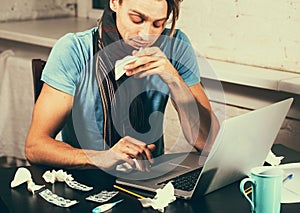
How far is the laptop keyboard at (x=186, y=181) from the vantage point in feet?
5.69

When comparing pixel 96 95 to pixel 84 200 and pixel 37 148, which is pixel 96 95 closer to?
pixel 37 148

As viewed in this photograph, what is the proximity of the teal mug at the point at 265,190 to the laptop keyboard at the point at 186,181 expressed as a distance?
0.76 ft

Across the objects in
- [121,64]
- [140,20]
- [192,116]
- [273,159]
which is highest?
[140,20]

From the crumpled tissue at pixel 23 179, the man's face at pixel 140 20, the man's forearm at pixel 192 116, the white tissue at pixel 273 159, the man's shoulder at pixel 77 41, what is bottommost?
the white tissue at pixel 273 159

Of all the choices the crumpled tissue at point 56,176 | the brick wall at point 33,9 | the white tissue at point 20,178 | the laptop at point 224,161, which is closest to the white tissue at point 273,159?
the laptop at point 224,161

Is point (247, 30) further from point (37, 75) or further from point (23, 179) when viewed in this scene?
point (23, 179)

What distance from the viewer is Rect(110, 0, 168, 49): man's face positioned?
6.30 feet

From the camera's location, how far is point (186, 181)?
177cm

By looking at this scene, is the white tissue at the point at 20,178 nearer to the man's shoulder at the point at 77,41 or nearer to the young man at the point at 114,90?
the young man at the point at 114,90

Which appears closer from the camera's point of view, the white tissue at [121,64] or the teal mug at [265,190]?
the teal mug at [265,190]

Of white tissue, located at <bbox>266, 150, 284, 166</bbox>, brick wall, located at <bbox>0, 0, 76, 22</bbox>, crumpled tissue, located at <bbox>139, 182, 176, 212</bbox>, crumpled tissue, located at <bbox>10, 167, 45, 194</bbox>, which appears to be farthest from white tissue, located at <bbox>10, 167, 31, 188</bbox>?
brick wall, located at <bbox>0, 0, 76, 22</bbox>

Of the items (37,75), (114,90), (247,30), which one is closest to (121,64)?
(114,90)

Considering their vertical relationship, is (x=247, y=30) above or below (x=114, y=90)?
above

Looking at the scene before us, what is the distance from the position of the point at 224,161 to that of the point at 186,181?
0.59ft
